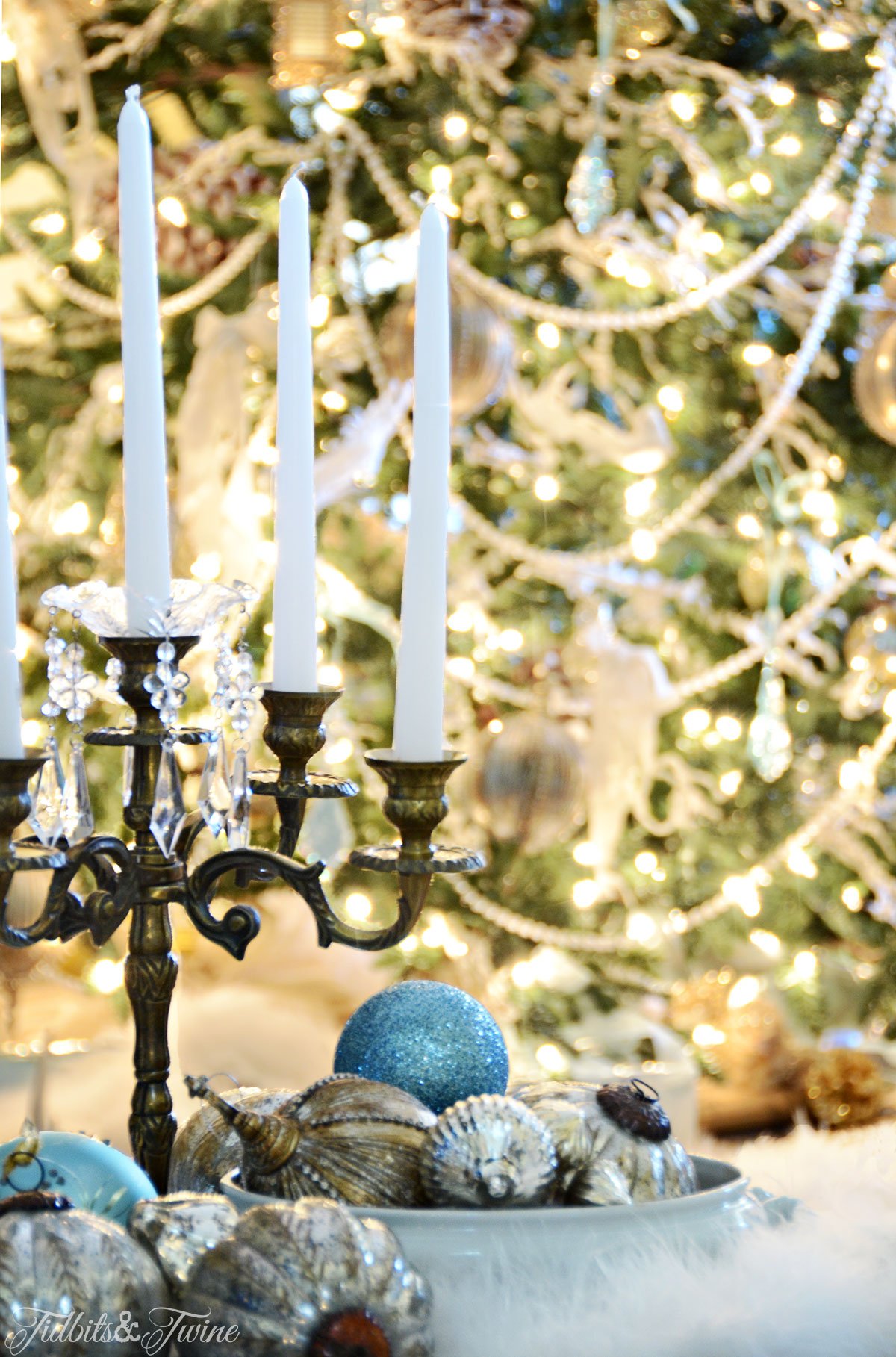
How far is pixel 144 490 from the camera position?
541 mm

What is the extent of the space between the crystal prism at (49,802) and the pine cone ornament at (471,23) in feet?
Answer: 5.41

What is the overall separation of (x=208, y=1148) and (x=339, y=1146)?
0.08 meters

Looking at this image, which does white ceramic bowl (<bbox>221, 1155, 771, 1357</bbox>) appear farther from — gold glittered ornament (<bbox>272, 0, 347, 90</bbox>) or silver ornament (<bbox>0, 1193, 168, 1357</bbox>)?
gold glittered ornament (<bbox>272, 0, 347, 90</bbox>)

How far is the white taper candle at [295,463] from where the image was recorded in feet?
2.00

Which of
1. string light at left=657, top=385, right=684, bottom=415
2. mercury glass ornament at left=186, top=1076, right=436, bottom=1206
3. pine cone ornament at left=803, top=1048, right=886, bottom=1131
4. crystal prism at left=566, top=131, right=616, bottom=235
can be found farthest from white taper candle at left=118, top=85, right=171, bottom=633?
pine cone ornament at left=803, top=1048, right=886, bottom=1131

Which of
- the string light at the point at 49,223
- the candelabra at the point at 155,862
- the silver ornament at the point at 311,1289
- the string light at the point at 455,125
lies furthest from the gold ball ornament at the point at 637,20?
the silver ornament at the point at 311,1289

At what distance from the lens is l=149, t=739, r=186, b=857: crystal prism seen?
55 centimetres

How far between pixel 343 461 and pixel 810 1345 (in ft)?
5.05

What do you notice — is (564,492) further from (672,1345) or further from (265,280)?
(672,1345)

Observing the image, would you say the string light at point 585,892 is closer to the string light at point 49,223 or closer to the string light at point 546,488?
the string light at point 546,488

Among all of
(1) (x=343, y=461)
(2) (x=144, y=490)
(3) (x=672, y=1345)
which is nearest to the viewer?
(3) (x=672, y=1345)

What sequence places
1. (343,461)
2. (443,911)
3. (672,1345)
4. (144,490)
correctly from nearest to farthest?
(672,1345) → (144,490) → (343,461) → (443,911)

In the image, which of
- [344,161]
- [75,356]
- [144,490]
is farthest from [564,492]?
[144,490]

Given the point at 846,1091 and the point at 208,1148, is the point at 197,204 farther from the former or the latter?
the point at 208,1148
